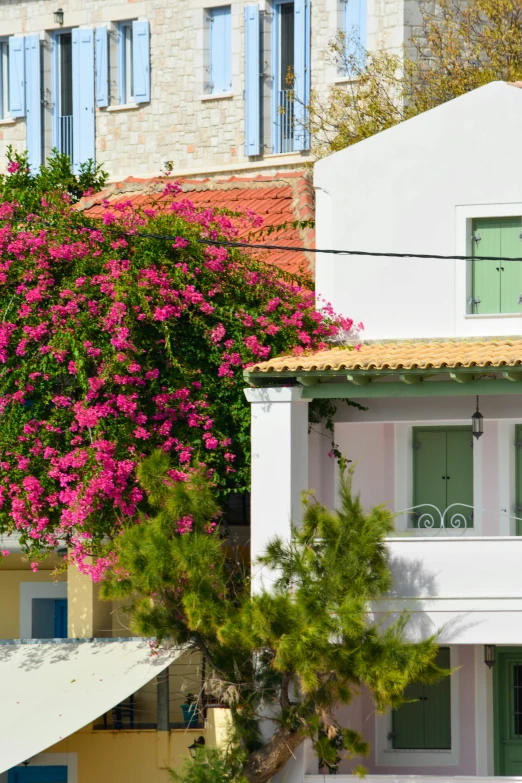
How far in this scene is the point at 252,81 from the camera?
37.7 meters

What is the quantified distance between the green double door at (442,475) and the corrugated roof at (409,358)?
4.34ft

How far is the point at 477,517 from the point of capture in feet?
76.4

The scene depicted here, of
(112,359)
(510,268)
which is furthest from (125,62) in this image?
(112,359)

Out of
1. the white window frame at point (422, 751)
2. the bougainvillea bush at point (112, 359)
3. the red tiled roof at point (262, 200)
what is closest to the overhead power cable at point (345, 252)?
the bougainvillea bush at point (112, 359)

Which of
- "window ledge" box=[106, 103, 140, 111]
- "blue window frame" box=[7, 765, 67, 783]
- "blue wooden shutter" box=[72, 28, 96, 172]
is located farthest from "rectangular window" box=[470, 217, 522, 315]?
"blue wooden shutter" box=[72, 28, 96, 172]

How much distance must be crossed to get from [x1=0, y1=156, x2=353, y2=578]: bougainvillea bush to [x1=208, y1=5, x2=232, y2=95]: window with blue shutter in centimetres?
1500

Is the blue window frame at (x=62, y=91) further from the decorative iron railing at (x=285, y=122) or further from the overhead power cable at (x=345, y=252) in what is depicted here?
the overhead power cable at (x=345, y=252)

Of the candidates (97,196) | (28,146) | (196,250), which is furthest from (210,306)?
(28,146)

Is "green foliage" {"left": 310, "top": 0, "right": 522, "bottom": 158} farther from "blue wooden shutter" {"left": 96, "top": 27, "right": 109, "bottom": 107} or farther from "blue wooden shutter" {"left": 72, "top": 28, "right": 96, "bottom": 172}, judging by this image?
"blue wooden shutter" {"left": 72, "top": 28, "right": 96, "bottom": 172}

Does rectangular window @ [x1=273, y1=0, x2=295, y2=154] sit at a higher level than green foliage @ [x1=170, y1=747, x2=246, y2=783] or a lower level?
higher

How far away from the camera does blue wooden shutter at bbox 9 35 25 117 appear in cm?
4072

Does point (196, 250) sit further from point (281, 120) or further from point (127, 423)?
point (281, 120)

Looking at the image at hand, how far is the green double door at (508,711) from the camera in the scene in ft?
77.0

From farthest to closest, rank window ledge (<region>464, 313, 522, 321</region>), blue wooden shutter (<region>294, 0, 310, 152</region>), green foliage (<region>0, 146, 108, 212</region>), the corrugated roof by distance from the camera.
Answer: blue wooden shutter (<region>294, 0, 310, 152</region>)
green foliage (<region>0, 146, 108, 212</region>)
window ledge (<region>464, 313, 522, 321</region>)
the corrugated roof
